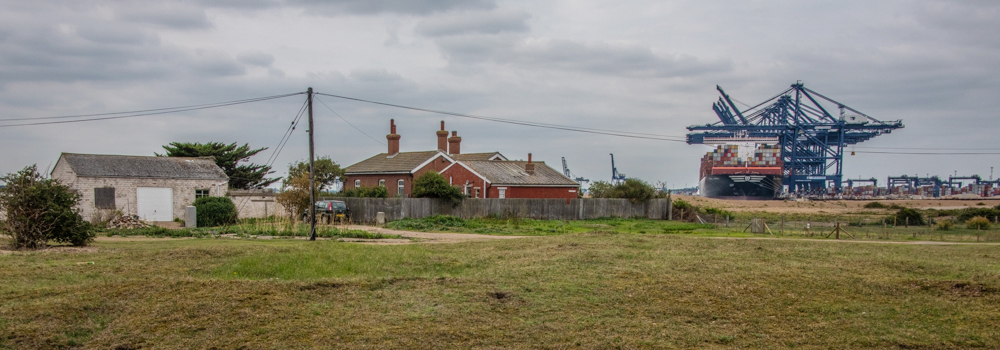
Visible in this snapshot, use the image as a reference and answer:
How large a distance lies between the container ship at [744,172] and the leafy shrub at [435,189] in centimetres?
8042

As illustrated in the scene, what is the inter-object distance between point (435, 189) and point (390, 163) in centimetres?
1589

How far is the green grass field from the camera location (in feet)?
30.6

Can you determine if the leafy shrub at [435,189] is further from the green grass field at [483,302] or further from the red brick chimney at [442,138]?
the green grass field at [483,302]

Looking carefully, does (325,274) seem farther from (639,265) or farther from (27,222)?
(27,222)

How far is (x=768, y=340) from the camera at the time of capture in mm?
9555

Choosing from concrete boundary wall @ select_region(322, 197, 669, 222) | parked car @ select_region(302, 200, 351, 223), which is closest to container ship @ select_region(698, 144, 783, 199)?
concrete boundary wall @ select_region(322, 197, 669, 222)

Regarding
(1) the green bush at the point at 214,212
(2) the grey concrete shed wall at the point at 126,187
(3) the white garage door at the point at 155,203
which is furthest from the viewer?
(3) the white garage door at the point at 155,203

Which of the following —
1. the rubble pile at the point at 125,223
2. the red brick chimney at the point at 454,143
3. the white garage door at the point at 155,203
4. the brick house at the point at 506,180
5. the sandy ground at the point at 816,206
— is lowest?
the sandy ground at the point at 816,206

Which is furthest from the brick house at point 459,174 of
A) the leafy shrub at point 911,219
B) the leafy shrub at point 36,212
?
the leafy shrub at point 36,212

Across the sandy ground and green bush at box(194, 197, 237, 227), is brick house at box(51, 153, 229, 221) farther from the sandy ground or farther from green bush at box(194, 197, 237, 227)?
the sandy ground

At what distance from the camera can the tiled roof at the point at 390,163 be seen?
177 ft

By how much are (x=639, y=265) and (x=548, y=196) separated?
129 ft

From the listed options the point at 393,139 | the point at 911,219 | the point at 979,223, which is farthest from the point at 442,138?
the point at 979,223

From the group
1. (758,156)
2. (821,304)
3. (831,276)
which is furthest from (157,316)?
(758,156)
